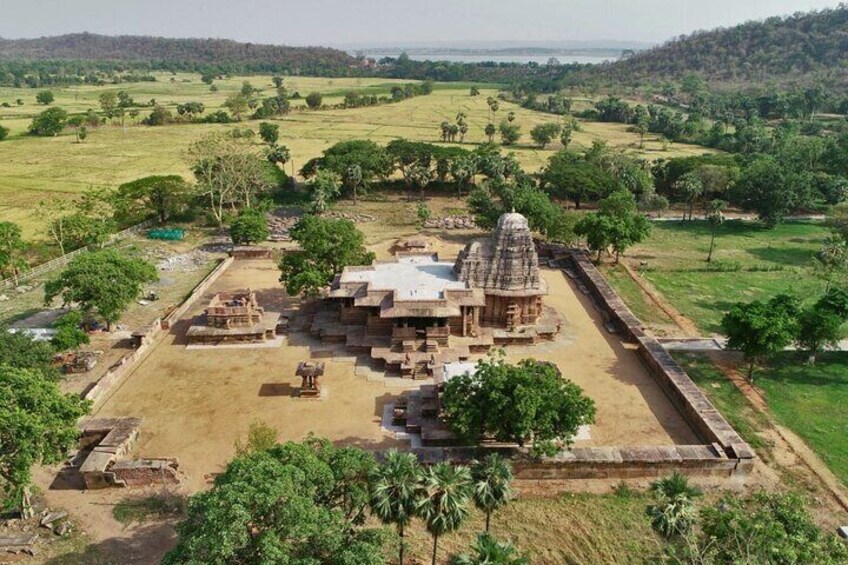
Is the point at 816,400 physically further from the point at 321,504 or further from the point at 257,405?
the point at 257,405

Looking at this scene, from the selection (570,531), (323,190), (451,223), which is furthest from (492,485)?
(323,190)

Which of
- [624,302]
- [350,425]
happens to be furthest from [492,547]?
[624,302]

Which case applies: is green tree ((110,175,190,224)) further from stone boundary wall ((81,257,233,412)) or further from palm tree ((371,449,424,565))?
palm tree ((371,449,424,565))

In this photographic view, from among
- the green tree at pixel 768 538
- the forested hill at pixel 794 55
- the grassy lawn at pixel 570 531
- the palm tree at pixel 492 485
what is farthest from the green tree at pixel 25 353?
the forested hill at pixel 794 55

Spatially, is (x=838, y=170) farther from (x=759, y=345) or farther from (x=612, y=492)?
(x=612, y=492)

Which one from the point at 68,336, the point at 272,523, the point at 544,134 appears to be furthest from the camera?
the point at 544,134

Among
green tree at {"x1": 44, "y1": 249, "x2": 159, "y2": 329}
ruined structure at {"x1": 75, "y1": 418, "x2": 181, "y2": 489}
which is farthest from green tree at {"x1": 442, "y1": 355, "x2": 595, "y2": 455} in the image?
green tree at {"x1": 44, "y1": 249, "x2": 159, "y2": 329}
